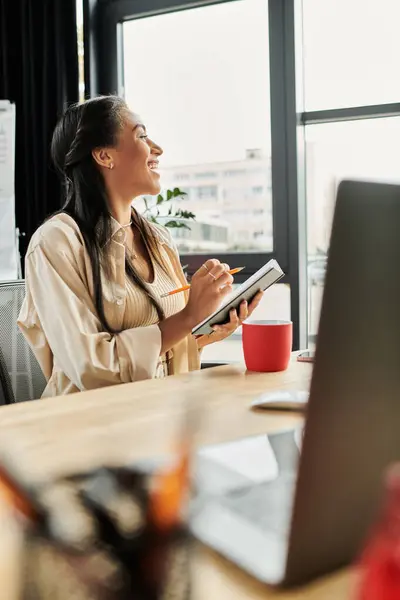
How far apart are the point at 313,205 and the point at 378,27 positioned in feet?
2.41

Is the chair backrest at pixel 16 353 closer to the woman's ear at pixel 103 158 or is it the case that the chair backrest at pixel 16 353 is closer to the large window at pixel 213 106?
the woman's ear at pixel 103 158

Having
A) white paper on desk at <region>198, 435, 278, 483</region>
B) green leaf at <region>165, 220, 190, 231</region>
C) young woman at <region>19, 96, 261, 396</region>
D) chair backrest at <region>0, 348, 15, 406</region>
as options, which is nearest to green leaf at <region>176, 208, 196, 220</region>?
green leaf at <region>165, 220, 190, 231</region>

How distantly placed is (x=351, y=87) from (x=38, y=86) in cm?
139

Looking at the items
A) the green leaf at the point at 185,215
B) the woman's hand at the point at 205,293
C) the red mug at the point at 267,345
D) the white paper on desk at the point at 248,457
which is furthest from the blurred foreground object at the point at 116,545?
the green leaf at the point at 185,215

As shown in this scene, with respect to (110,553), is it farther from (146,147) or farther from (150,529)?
(146,147)

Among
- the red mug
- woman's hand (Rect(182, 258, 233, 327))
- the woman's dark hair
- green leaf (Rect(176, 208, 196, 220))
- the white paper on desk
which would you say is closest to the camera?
the white paper on desk

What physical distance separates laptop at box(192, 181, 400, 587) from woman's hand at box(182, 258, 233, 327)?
0.96 m

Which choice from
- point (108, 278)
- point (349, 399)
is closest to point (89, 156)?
point (108, 278)

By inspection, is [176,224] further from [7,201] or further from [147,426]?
[147,426]

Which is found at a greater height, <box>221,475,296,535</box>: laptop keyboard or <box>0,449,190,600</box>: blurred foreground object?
<box>0,449,190,600</box>: blurred foreground object

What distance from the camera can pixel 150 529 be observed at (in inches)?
12.3

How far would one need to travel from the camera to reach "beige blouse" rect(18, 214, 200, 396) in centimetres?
128

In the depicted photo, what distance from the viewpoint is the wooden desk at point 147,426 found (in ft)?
1.33

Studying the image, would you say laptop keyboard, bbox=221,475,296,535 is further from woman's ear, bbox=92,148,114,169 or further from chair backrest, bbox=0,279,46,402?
woman's ear, bbox=92,148,114,169
